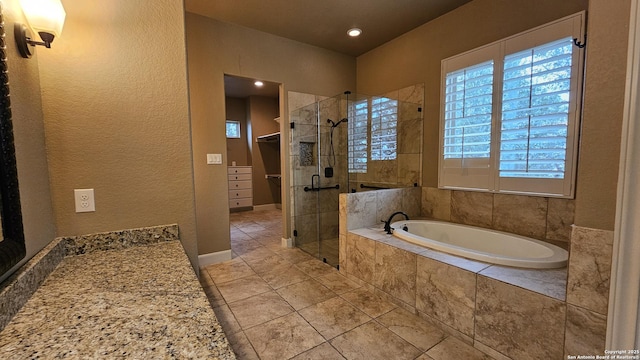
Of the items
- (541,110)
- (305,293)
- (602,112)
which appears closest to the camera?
(602,112)

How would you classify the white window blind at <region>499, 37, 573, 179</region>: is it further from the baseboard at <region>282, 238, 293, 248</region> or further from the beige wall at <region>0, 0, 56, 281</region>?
the beige wall at <region>0, 0, 56, 281</region>

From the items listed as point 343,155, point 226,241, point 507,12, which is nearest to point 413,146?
point 343,155

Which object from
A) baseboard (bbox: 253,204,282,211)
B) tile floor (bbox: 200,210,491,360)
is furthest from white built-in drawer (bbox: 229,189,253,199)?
tile floor (bbox: 200,210,491,360)

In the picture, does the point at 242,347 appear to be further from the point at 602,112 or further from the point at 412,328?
the point at 602,112

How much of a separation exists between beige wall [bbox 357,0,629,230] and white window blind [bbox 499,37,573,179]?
34 centimetres

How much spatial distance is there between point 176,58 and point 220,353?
1480 mm

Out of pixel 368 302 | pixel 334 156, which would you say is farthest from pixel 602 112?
pixel 334 156

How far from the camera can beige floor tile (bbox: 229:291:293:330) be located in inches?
76.6

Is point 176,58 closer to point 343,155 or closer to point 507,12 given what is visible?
point 343,155

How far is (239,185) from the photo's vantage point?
235 inches

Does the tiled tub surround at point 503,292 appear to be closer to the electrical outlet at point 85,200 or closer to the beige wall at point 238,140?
the electrical outlet at point 85,200

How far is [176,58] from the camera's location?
1.42m

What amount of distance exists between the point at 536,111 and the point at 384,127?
63.8 inches

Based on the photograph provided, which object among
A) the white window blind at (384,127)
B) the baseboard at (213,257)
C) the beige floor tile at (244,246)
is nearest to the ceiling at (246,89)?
the white window blind at (384,127)
